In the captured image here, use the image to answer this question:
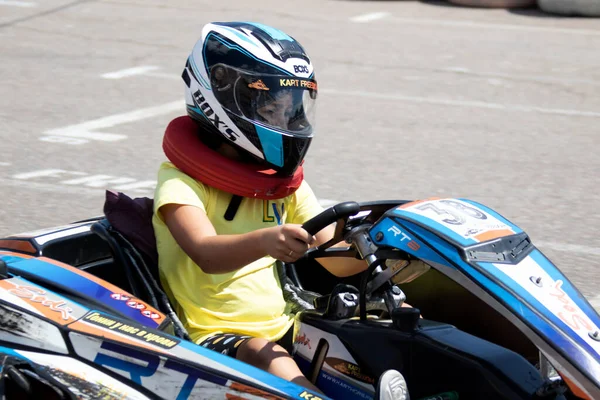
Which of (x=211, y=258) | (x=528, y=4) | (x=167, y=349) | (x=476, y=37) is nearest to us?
(x=167, y=349)

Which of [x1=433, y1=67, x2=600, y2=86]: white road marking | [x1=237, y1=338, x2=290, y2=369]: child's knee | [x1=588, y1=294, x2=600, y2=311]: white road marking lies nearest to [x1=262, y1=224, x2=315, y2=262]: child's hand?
[x1=237, y1=338, x2=290, y2=369]: child's knee

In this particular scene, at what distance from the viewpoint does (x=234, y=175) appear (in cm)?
307

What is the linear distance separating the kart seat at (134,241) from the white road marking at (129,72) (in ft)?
19.1

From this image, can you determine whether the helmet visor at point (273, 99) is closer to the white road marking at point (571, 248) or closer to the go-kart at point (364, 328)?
the go-kart at point (364, 328)

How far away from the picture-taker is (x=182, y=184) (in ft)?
10.1

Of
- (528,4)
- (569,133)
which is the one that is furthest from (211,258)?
(528,4)

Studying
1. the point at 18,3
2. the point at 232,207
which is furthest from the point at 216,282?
the point at 18,3

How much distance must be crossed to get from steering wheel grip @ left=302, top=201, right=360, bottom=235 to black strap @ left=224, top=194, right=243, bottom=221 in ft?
1.62

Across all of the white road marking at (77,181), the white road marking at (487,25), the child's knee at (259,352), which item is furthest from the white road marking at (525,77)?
the child's knee at (259,352)

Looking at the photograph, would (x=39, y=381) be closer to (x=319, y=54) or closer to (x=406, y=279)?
(x=406, y=279)

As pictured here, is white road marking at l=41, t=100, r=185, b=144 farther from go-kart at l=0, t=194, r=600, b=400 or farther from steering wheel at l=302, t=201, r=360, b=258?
steering wheel at l=302, t=201, r=360, b=258

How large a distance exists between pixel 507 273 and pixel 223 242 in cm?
Result: 79

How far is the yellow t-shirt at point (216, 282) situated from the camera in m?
3.05

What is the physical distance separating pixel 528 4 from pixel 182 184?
10465 millimetres
